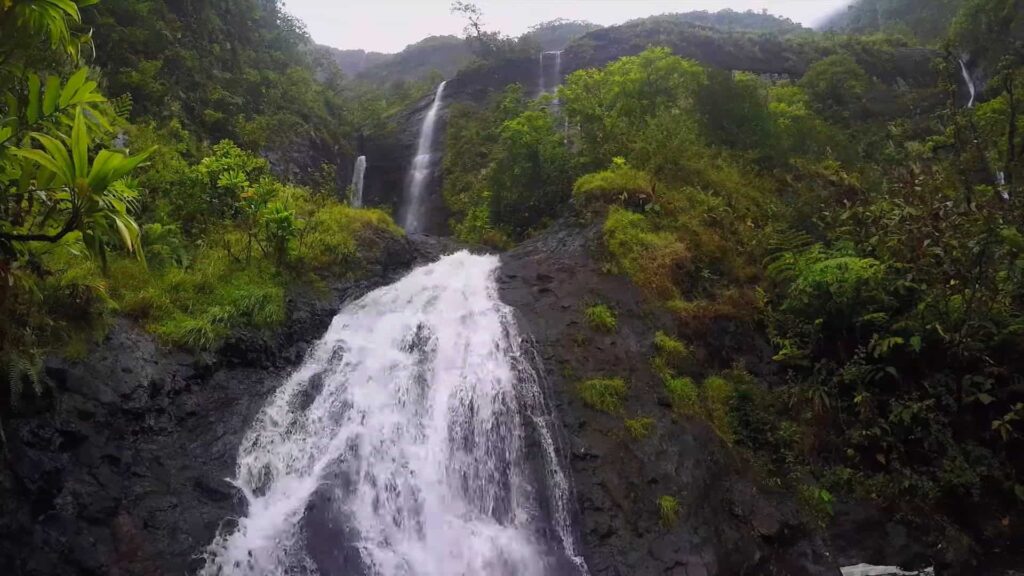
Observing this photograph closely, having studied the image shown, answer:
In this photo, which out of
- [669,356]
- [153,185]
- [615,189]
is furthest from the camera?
[615,189]

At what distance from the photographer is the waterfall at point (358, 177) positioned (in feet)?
69.4

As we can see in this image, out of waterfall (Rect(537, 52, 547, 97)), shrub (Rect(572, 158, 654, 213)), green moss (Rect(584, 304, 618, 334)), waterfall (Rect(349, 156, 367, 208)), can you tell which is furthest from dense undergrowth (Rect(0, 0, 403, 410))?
waterfall (Rect(537, 52, 547, 97))

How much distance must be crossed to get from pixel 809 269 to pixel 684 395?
3061 millimetres

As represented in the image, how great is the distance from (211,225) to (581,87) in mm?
9898

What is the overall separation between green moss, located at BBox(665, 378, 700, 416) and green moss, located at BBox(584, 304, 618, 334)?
1.33 metres

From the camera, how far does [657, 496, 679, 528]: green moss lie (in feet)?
24.4

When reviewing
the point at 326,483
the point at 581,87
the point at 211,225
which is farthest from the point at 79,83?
the point at 581,87

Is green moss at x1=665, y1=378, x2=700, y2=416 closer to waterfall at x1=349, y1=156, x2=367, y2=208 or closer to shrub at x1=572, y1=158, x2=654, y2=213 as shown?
shrub at x1=572, y1=158, x2=654, y2=213

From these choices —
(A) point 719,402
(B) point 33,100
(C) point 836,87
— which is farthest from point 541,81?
(B) point 33,100

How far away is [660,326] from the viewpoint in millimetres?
10094

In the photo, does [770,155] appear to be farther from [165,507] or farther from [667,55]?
[165,507]

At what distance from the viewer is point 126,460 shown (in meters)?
6.47

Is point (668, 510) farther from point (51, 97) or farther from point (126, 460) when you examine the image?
point (51, 97)

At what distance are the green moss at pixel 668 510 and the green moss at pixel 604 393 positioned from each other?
57.5 inches
